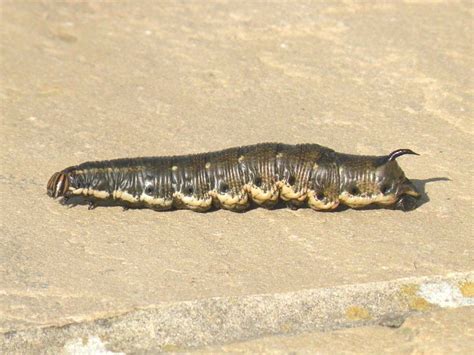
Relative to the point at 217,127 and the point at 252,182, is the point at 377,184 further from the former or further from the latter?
the point at 217,127

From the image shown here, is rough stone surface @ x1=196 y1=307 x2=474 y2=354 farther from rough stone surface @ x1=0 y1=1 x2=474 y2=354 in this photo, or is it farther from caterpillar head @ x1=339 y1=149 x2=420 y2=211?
caterpillar head @ x1=339 y1=149 x2=420 y2=211

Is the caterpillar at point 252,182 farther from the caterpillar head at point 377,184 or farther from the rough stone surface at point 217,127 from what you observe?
the rough stone surface at point 217,127

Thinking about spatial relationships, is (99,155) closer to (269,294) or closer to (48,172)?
(48,172)

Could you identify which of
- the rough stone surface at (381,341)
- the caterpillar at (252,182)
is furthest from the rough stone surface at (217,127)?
the rough stone surface at (381,341)

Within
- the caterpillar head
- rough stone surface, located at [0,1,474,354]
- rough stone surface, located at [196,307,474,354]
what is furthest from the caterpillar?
rough stone surface, located at [196,307,474,354]

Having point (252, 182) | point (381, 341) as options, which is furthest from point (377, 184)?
point (381, 341)

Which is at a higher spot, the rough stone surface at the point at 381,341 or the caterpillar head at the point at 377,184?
the caterpillar head at the point at 377,184

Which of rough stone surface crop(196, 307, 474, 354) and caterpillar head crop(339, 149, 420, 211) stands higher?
caterpillar head crop(339, 149, 420, 211)
